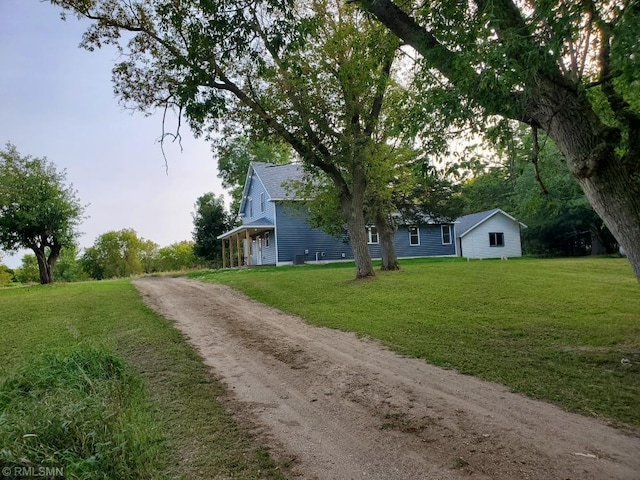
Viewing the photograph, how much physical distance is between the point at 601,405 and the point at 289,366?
355cm

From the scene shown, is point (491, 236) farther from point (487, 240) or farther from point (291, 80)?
point (291, 80)

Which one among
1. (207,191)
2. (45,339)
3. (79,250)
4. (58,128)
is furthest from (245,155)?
(45,339)

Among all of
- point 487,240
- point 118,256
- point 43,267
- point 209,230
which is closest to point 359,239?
point 487,240

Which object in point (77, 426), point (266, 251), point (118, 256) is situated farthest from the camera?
point (118, 256)

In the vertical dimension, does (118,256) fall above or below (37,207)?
below

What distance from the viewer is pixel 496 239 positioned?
31.0m

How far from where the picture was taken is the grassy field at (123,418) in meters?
2.84

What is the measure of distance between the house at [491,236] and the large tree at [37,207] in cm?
2699

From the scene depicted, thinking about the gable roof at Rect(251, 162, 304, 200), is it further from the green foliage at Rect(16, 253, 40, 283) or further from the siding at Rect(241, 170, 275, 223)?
the green foliage at Rect(16, 253, 40, 283)

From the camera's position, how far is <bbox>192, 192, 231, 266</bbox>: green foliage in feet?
108

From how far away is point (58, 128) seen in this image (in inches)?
495

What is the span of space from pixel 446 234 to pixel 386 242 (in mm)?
14215

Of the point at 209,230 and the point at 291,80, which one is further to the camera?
the point at 209,230

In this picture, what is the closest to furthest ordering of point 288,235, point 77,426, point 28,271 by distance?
1. point 77,426
2. point 288,235
3. point 28,271
